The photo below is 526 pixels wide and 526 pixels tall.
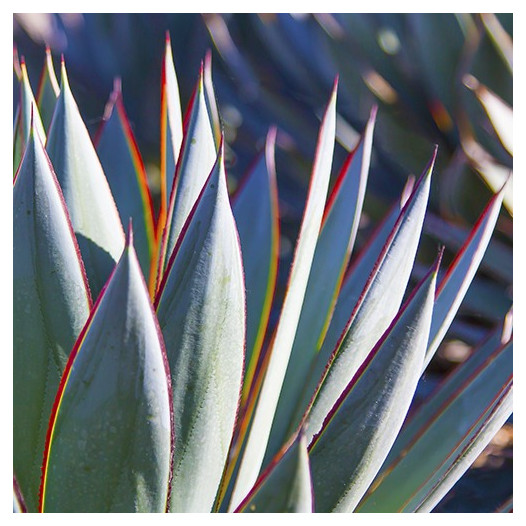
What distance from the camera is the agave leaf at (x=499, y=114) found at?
108 cm

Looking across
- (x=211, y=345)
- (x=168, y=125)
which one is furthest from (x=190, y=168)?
(x=211, y=345)

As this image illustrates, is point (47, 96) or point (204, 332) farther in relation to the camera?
point (47, 96)

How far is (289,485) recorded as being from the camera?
45cm

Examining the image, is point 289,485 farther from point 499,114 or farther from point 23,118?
point 499,114

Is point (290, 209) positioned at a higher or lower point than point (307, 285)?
higher

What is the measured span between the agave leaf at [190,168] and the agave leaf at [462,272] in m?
0.27

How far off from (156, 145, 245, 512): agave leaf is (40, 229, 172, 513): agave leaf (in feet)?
0.15

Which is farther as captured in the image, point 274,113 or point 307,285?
point 274,113

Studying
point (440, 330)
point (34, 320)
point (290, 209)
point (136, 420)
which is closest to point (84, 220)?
point (34, 320)

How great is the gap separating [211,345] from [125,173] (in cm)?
30

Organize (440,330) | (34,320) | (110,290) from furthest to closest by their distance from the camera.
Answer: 1. (440,330)
2. (34,320)
3. (110,290)

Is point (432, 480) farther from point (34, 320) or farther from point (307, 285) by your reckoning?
point (34, 320)
